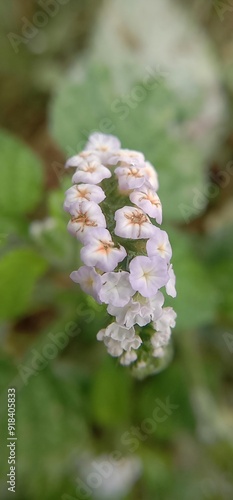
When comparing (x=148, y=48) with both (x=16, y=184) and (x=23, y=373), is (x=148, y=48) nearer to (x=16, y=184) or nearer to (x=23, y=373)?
(x=16, y=184)

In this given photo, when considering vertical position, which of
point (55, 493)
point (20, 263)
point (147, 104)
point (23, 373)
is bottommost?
point (55, 493)

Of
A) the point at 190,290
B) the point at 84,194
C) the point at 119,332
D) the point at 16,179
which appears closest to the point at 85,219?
the point at 84,194

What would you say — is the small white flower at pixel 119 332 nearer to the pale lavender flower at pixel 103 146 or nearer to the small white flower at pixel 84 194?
the small white flower at pixel 84 194

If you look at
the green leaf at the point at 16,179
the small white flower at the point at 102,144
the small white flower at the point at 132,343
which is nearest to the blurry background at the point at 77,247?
the green leaf at the point at 16,179

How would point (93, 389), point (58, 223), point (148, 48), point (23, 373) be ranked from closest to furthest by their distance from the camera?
1. point (58, 223)
2. point (23, 373)
3. point (93, 389)
4. point (148, 48)

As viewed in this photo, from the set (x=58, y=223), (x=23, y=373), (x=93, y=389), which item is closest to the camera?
(x=58, y=223)

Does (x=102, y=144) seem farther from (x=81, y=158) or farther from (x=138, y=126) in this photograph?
(x=138, y=126)

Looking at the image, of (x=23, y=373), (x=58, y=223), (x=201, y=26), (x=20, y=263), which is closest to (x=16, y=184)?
(x=58, y=223)

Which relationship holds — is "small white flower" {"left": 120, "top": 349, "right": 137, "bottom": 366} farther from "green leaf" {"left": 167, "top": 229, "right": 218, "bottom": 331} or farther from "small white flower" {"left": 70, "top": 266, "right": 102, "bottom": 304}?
"green leaf" {"left": 167, "top": 229, "right": 218, "bottom": 331}
